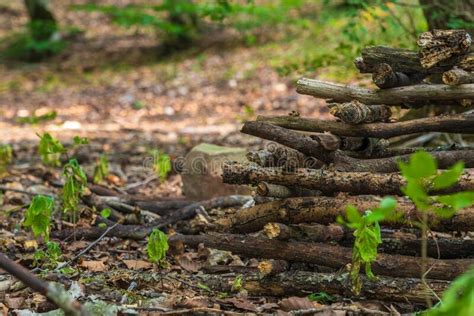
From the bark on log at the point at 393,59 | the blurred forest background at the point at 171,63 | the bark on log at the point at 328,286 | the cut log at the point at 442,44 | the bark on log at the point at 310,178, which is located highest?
the cut log at the point at 442,44

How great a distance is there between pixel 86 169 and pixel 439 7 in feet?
10.0

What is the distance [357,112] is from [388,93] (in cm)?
30

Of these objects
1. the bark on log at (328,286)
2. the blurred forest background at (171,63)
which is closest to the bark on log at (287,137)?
the bark on log at (328,286)

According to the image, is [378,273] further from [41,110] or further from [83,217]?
[41,110]

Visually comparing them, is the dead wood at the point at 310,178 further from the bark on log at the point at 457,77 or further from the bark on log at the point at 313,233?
the bark on log at the point at 457,77

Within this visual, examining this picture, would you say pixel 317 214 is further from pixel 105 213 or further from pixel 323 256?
pixel 105 213

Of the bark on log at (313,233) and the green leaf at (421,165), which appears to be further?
the bark on log at (313,233)

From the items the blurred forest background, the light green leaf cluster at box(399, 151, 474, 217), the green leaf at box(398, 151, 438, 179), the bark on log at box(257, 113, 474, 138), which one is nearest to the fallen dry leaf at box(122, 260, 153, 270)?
the bark on log at box(257, 113, 474, 138)

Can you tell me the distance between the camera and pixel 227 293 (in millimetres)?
3131

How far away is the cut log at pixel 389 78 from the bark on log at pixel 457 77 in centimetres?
26

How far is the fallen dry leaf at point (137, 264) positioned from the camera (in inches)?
Answer: 140

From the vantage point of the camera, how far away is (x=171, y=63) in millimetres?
12148

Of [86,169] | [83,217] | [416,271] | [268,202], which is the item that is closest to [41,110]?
[86,169]

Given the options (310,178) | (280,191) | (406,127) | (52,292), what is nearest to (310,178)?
(310,178)
